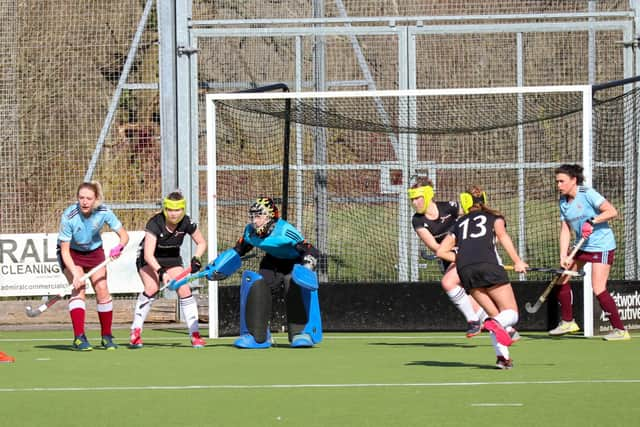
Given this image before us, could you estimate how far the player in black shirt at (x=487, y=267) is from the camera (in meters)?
8.78

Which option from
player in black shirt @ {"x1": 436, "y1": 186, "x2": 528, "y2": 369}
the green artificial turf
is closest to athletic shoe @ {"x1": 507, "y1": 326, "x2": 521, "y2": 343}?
the green artificial turf

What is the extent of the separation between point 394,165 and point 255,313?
3571 millimetres

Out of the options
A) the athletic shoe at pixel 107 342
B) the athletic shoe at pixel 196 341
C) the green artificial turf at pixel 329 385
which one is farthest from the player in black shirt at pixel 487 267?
the athletic shoe at pixel 107 342

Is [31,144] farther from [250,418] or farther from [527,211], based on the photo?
[250,418]

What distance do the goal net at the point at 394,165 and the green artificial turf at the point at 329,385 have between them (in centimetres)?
274

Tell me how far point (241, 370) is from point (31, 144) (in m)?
6.22

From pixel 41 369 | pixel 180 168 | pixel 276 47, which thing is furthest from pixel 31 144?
pixel 41 369

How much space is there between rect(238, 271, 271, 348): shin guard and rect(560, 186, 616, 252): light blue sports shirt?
2797 millimetres

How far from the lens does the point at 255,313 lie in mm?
11062

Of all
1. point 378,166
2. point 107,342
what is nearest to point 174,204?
point 107,342

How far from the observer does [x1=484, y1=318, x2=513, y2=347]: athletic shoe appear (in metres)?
8.48

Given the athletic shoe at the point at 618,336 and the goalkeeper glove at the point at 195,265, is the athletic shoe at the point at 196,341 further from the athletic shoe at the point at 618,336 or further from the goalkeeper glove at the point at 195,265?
the athletic shoe at the point at 618,336

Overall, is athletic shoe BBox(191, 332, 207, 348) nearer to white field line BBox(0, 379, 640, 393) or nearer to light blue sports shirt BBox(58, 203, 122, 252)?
light blue sports shirt BBox(58, 203, 122, 252)

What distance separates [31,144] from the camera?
1439 centimetres
